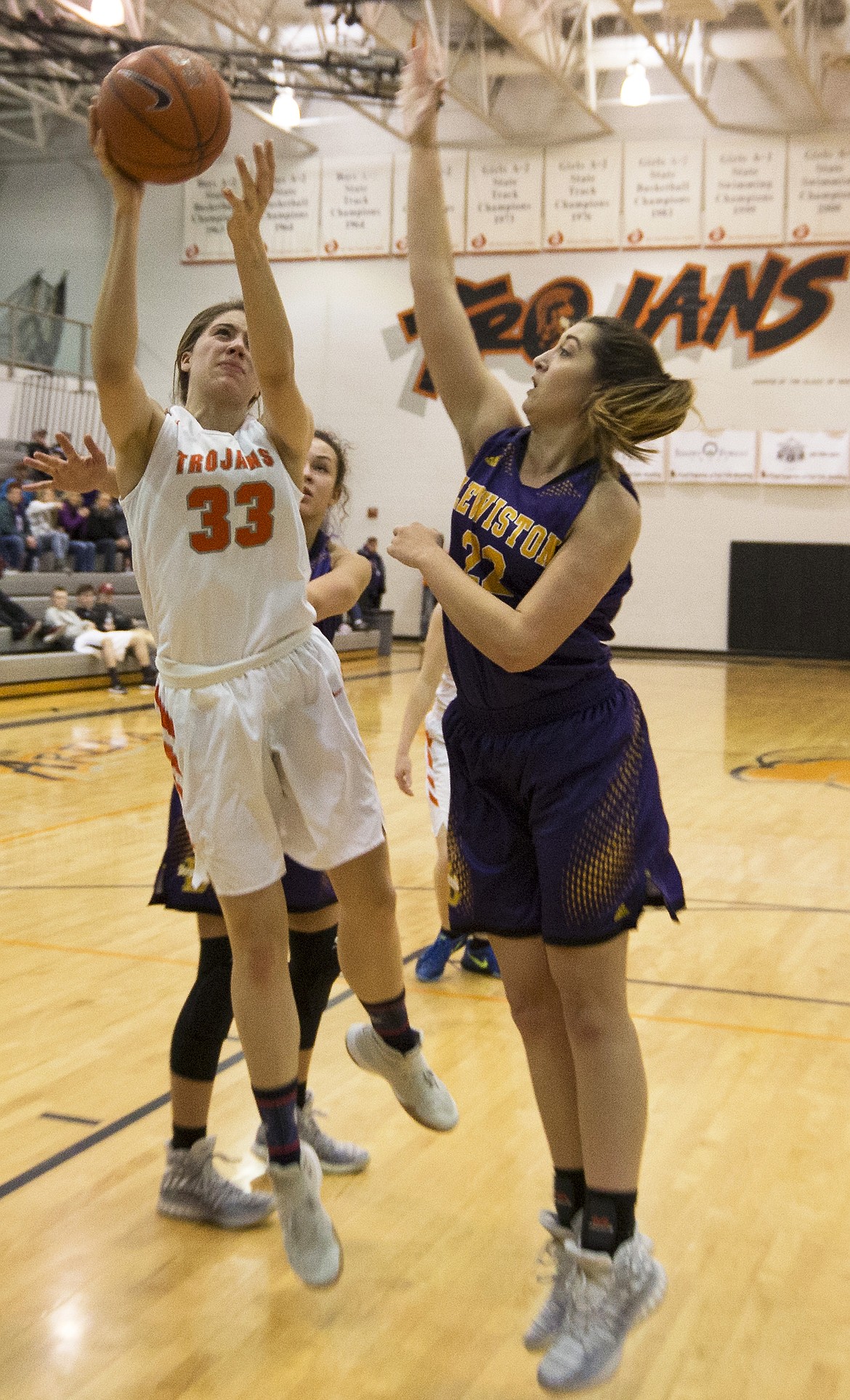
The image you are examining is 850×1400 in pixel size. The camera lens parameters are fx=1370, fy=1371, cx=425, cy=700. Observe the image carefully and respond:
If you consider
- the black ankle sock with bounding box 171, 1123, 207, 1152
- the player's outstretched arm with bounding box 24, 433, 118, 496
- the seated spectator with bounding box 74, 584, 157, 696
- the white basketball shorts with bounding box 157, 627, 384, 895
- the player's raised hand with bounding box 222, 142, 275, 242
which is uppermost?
the player's raised hand with bounding box 222, 142, 275, 242

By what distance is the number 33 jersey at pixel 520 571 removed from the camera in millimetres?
2205

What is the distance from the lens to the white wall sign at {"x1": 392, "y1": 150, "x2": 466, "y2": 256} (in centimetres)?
1908

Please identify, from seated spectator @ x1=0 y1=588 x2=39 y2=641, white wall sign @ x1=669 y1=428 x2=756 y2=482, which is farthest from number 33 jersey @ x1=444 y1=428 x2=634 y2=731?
white wall sign @ x1=669 y1=428 x2=756 y2=482

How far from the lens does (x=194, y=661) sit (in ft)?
8.11

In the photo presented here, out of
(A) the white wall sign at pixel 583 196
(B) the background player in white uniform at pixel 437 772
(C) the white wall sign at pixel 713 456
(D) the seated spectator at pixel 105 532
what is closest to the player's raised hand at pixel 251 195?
(B) the background player in white uniform at pixel 437 772

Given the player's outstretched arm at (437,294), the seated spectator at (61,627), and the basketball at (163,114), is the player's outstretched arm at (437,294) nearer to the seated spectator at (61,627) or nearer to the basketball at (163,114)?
the basketball at (163,114)

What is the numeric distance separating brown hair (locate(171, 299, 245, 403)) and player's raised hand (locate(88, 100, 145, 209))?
252 millimetres

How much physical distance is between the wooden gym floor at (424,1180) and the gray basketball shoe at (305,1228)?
0.11 meters

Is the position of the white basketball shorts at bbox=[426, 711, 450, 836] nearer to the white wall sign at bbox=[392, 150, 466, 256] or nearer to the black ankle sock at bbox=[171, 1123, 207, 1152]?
the black ankle sock at bbox=[171, 1123, 207, 1152]

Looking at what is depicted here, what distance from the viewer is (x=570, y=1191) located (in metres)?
2.33

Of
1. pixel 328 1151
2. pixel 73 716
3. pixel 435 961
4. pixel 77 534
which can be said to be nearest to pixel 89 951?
pixel 435 961

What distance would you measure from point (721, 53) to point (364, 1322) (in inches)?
684

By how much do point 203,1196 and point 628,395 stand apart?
1.75m

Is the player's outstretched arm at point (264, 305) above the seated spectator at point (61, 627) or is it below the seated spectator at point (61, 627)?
above
